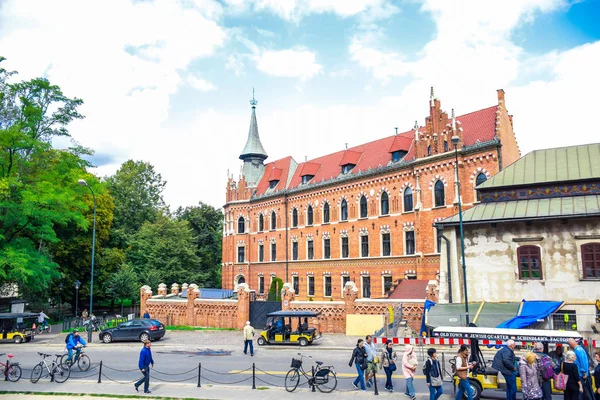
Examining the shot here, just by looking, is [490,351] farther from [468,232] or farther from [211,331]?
[211,331]

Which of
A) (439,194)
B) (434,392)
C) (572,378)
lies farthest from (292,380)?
(439,194)

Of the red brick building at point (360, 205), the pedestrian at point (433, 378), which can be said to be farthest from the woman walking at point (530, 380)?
the red brick building at point (360, 205)

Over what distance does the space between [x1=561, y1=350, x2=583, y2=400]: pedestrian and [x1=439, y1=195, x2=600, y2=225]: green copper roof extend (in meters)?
13.8

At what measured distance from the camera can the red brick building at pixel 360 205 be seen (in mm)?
35344

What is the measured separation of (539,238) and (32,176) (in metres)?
30.6

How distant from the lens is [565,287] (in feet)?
76.1

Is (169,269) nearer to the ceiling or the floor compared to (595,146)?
nearer to the floor

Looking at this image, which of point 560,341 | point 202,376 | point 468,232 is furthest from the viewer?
point 468,232

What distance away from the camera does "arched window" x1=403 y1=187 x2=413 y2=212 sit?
38.5 metres

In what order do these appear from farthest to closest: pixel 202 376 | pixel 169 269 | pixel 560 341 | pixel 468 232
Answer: pixel 169 269
pixel 468 232
pixel 202 376
pixel 560 341

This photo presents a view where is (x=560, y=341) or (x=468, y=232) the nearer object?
(x=560, y=341)

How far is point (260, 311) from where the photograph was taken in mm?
33875

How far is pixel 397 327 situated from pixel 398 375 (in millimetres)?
9995

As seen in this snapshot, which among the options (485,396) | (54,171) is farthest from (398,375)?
(54,171)
